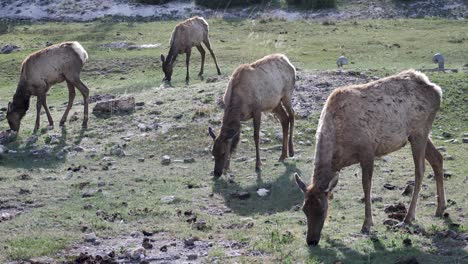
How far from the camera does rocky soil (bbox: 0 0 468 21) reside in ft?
136

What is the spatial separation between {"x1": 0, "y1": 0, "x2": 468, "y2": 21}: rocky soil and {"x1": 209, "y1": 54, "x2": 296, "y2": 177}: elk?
24171mm

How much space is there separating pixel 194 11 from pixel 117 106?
24372 millimetres

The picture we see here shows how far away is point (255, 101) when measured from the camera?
16.4m

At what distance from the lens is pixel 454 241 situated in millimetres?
11031

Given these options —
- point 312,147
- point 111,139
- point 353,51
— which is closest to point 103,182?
point 111,139

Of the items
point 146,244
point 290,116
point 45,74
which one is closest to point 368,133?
point 146,244

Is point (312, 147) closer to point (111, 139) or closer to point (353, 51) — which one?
point (111, 139)

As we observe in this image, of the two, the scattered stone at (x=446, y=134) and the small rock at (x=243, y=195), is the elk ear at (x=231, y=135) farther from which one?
the scattered stone at (x=446, y=134)

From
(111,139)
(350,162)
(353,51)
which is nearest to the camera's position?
(350,162)

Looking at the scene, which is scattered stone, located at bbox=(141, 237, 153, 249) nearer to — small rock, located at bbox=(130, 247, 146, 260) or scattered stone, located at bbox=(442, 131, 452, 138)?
small rock, located at bbox=(130, 247, 146, 260)

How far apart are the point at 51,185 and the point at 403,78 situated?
716 centimetres

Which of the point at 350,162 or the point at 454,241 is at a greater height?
the point at 350,162

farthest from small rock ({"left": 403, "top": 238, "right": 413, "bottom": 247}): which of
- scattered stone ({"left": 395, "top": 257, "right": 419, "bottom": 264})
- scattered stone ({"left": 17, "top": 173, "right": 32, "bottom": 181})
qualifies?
scattered stone ({"left": 17, "top": 173, "right": 32, "bottom": 181})

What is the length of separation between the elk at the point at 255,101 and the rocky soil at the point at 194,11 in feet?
79.3
